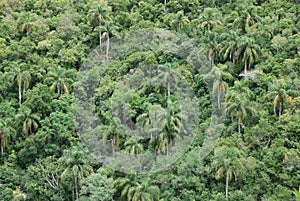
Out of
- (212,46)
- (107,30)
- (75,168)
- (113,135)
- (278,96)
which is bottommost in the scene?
(75,168)

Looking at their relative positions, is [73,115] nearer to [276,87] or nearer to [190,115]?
[190,115]

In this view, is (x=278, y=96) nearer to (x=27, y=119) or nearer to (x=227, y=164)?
(x=227, y=164)

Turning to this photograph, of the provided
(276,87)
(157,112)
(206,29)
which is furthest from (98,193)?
(206,29)

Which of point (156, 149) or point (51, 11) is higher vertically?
point (51, 11)

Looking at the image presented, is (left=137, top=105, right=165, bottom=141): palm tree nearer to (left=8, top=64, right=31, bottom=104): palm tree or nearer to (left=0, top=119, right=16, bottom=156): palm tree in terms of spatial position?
(left=0, top=119, right=16, bottom=156): palm tree

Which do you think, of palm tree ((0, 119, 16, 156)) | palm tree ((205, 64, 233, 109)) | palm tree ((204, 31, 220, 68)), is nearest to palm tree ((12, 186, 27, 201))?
palm tree ((0, 119, 16, 156))

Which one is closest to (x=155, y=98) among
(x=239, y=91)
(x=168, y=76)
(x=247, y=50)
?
(x=168, y=76)
